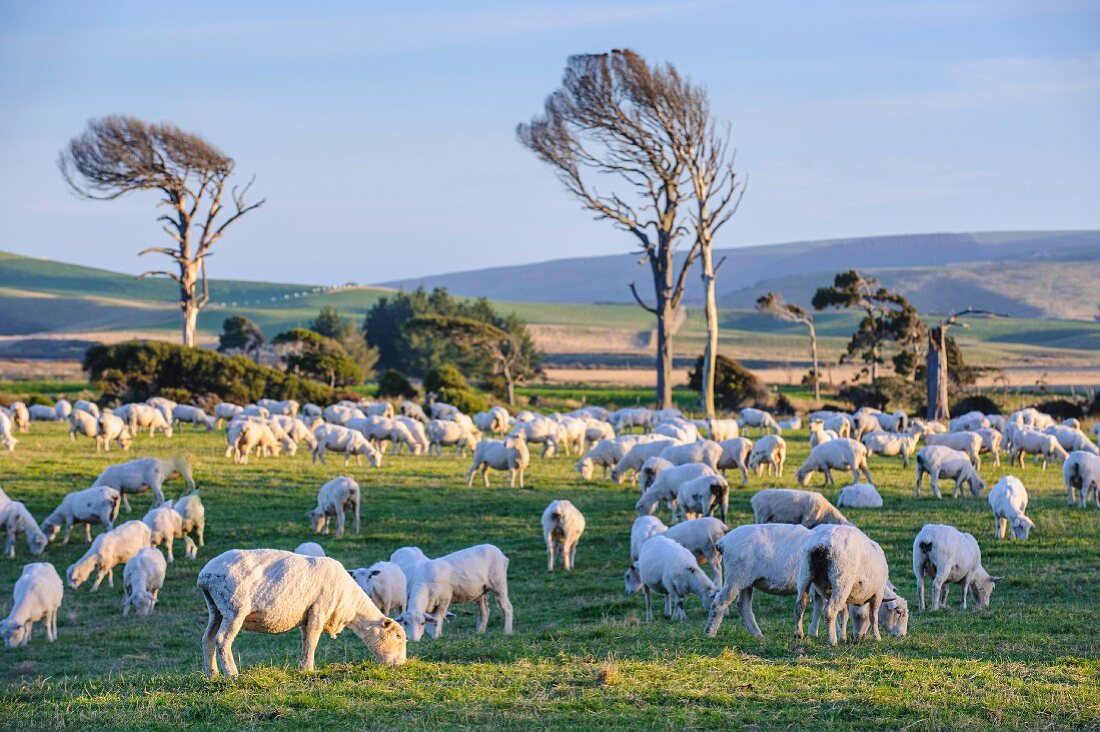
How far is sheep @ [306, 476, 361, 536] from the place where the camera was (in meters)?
20.8

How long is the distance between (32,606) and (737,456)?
50.0 feet

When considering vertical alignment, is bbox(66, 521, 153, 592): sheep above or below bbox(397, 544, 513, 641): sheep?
below

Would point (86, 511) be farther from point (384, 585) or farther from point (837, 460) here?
point (837, 460)

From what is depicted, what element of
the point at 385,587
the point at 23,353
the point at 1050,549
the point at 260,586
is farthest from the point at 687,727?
the point at 23,353

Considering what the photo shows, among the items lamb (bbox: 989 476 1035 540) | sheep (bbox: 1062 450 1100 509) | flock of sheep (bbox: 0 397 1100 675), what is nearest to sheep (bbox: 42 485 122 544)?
flock of sheep (bbox: 0 397 1100 675)

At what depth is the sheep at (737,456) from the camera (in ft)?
84.4

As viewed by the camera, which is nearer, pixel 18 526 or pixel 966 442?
pixel 18 526

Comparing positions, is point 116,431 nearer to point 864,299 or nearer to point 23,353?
point 864,299

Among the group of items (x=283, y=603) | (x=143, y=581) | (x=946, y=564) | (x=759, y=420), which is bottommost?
(x=759, y=420)

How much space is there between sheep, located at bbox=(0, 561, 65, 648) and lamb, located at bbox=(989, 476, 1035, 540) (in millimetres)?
13377

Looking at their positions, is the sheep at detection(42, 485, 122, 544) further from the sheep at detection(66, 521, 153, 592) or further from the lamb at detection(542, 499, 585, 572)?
the lamb at detection(542, 499, 585, 572)

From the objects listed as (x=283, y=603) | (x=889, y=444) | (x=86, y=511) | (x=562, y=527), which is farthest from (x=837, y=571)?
(x=889, y=444)

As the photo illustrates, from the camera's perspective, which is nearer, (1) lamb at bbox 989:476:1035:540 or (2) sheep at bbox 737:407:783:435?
(1) lamb at bbox 989:476:1035:540

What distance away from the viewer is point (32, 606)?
14344mm
